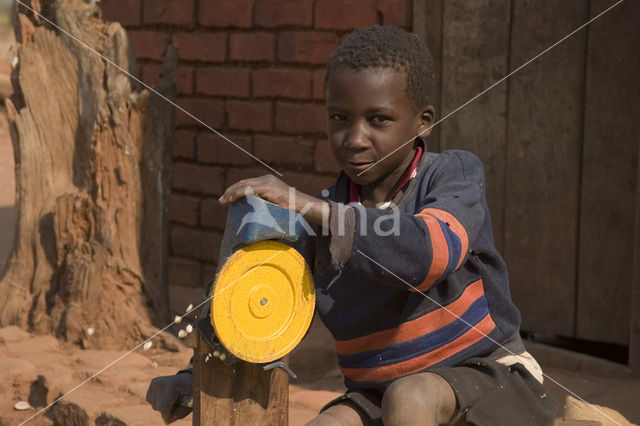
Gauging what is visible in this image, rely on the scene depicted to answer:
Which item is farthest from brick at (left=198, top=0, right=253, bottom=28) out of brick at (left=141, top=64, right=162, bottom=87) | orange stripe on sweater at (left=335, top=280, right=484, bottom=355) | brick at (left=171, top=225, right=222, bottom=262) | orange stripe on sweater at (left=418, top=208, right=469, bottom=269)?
orange stripe on sweater at (left=418, top=208, right=469, bottom=269)

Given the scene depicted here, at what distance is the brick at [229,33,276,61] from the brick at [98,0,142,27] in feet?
2.85

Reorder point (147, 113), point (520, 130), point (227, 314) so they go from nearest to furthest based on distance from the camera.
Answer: point (227, 314)
point (520, 130)
point (147, 113)

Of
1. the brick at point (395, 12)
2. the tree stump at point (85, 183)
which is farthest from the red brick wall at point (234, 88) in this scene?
the tree stump at point (85, 183)

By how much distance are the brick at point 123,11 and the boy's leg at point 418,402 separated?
13.5 feet

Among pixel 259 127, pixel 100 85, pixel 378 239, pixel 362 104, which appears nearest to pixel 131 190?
pixel 100 85

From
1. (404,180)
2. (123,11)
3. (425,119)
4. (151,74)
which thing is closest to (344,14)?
(151,74)

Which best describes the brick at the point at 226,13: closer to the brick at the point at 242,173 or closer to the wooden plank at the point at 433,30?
the brick at the point at 242,173

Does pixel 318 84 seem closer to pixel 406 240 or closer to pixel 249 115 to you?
pixel 249 115

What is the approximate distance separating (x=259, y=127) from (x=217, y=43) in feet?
1.91

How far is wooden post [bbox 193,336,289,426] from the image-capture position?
6.32ft

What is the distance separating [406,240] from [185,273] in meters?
3.79

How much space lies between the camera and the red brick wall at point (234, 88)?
14.9ft

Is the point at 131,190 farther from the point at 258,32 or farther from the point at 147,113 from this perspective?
the point at 258,32

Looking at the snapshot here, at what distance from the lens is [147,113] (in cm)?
436
